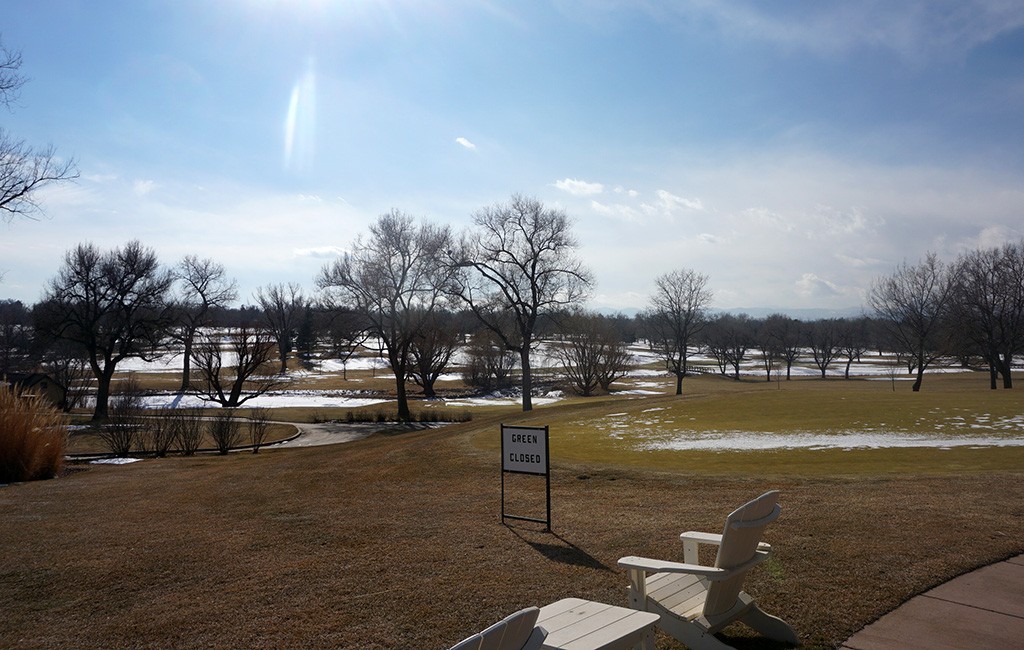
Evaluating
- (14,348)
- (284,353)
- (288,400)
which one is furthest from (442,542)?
(284,353)

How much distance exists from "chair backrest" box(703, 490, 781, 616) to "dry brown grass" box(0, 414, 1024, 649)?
577mm

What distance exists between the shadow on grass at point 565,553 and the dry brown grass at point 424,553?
34mm

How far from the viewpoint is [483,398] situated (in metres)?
62.9

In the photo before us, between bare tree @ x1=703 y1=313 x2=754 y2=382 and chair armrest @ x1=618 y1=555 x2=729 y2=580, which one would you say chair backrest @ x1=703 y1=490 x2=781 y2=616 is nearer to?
chair armrest @ x1=618 y1=555 x2=729 y2=580

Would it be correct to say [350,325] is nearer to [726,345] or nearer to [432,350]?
[432,350]

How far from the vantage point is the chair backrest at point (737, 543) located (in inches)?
180

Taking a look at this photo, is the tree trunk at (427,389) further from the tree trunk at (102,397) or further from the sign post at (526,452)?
the sign post at (526,452)

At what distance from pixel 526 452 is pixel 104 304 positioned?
2113 inches

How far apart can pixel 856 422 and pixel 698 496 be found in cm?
1276

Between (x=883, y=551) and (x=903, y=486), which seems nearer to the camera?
(x=883, y=551)

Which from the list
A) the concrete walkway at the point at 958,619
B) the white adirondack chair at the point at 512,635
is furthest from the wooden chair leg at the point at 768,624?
the white adirondack chair at the point at 512,635

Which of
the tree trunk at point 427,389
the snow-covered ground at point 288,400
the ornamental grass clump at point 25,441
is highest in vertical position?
the ornamental grass clump at point 25,441

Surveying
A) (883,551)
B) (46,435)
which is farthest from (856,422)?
(46,435)

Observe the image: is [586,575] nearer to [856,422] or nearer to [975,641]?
[975,641]
